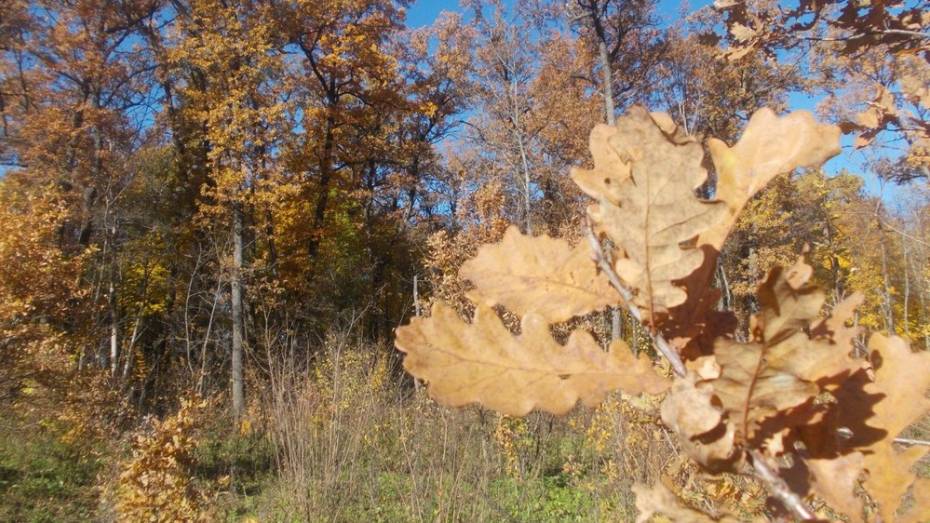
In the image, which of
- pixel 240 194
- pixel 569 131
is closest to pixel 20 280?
pixel 240 194

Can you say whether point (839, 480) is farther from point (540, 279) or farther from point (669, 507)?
point (540, 279)

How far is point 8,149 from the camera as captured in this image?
11.6 metres

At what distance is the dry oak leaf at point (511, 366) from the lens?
35 centimetres

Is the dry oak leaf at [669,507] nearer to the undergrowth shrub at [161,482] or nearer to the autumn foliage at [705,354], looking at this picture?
the autumn foliage at [705,354]

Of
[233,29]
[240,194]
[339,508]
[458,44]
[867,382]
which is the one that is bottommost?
[339,508]

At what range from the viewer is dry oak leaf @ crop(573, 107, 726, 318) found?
Answer: 31 centimetres

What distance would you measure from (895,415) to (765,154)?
0.20m

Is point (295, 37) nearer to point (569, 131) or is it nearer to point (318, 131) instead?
point (318, 131)

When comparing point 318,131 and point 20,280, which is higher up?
point 318,131

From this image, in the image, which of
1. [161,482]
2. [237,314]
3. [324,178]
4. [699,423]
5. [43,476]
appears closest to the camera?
[699,423]

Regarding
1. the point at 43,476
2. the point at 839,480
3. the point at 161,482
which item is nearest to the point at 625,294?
the point at 839,480

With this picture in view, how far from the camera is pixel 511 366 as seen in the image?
360 mm

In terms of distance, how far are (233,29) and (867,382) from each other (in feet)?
40.1

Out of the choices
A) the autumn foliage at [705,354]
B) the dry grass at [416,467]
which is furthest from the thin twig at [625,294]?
the dry grass at [416,467]
